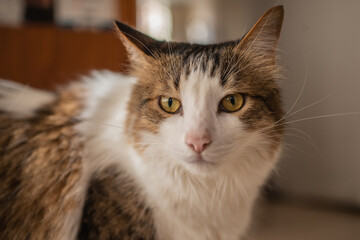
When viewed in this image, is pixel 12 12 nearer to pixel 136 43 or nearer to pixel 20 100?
pixel 20 100

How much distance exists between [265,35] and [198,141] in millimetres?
411

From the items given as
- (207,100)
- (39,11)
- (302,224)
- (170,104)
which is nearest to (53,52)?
(39,11)

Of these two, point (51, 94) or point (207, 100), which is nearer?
point (207, 100)

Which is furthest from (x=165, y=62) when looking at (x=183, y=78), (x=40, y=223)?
(x=40, y=223)

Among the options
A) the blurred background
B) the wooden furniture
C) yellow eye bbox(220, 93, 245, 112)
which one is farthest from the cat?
the wooden furniture

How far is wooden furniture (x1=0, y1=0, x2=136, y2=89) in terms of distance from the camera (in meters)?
1.62

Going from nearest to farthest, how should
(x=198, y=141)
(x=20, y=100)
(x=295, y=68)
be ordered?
(x=198, y=141), (x=20, y=100), (x=295, y=68)

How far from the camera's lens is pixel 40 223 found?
1.07 meters

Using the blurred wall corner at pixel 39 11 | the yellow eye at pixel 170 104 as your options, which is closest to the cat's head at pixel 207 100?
the yellow eye at pixel 170 104

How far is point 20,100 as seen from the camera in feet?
4.11

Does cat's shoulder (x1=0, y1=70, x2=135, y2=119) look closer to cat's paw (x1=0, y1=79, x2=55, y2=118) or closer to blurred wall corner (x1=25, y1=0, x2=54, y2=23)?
cat's paw (x1=0, y1=79, x2=55, y2=118)

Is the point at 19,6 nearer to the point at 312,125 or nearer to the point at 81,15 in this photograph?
the point at 81,15

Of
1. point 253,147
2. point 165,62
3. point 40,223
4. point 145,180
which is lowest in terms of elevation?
point 40,223

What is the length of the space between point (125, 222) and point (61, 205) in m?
0.23
